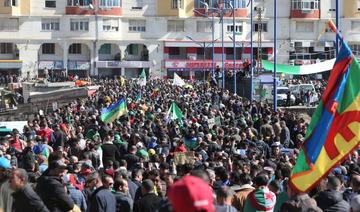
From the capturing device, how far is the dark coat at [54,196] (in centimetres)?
1005

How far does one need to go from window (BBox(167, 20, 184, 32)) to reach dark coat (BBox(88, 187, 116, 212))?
228ft

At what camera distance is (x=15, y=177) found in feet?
30.7

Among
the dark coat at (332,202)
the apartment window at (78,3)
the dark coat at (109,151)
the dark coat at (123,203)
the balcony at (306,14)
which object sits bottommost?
the dark coat at (109,151)

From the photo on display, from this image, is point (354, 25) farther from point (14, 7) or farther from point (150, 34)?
point (14, 7)

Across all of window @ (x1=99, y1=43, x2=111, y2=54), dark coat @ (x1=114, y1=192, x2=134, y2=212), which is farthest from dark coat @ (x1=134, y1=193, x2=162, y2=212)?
window @ (x1=99, y1=43, x2=111, y2=54)

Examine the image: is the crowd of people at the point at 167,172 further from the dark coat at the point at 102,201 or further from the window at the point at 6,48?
the window at the point at 6,48

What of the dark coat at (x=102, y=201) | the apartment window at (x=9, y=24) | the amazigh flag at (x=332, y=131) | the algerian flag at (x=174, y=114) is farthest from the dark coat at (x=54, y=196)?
the apartment window at (x=9, y=24)

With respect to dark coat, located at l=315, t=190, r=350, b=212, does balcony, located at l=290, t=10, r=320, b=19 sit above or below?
above

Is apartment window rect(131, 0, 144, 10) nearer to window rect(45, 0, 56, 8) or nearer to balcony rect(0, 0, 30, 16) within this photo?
window rect(45, 0, 56, 8)

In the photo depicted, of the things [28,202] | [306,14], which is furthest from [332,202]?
[306,14]

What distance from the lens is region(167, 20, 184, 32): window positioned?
262 ft

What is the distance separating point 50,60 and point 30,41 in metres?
2.30

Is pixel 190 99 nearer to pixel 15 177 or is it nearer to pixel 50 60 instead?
pixel 15 177

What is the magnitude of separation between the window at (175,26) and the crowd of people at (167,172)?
5344 centimetres
